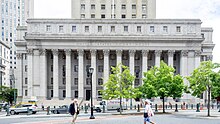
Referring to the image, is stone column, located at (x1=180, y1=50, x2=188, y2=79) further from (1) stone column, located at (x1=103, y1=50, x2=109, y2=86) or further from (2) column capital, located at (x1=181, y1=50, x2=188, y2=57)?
(1) stone column, located at (x1=103, y1=50, x2=109, y2=86)

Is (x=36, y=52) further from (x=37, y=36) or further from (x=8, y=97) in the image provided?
(x=8, y=97)

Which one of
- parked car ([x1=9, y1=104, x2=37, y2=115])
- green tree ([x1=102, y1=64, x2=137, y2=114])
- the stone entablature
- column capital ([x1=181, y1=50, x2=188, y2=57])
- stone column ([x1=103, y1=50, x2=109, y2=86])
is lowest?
parked car ([x1=9, y1=104, x2=37, y2=115])

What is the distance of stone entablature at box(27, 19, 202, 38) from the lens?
258 feet

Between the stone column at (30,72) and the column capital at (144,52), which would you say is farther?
the column capital at (144,52)

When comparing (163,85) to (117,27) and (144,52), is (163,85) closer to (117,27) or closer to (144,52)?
(144,52)

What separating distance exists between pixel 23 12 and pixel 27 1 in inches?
279

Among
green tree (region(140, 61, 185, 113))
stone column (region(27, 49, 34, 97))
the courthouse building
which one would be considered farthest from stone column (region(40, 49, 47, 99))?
green tree (region(140, 61, 185, 113))

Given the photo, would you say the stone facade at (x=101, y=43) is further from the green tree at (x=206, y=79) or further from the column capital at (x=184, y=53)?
the green tree at (x=206, y=79)

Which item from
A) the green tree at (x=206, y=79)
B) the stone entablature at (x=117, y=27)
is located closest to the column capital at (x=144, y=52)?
the stone entablature at (x=117, y=27)

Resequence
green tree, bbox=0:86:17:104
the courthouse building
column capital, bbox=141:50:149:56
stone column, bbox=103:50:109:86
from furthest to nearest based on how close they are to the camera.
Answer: green tree, bbox=0:86:17:104
column capital, bbox=141:50:149:56
stone column, bbox=103:50:109:86
the courthouse building

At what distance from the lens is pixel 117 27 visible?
259 ft

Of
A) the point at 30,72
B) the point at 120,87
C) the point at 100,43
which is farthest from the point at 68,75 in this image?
the point at 120,87

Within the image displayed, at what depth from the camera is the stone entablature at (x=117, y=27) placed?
78.5 m

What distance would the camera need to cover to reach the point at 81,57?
7938cm
